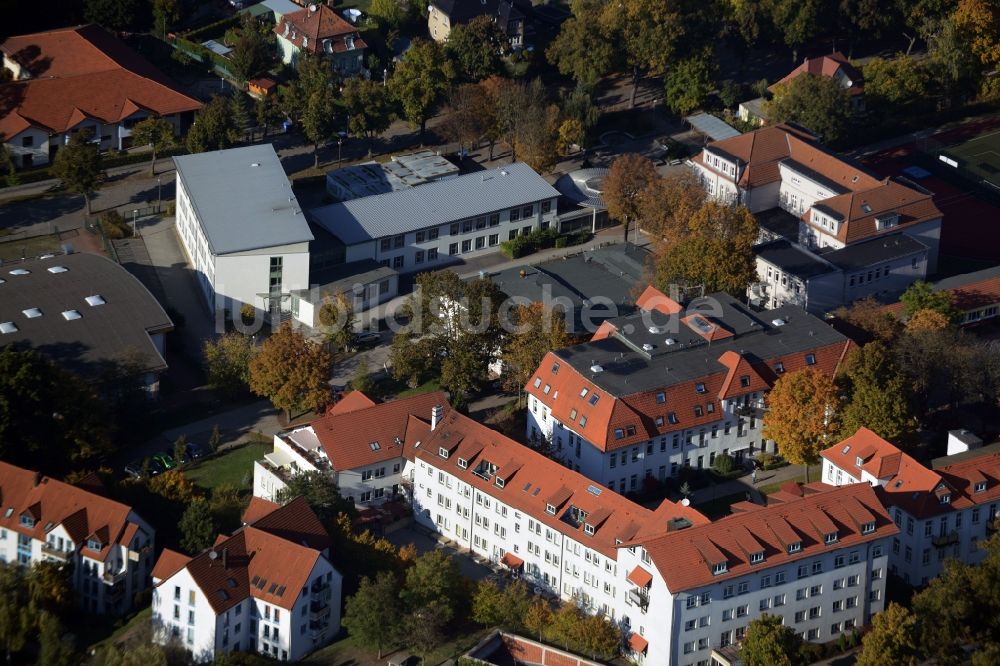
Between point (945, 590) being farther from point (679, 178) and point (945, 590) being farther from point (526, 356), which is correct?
point (679, 178)

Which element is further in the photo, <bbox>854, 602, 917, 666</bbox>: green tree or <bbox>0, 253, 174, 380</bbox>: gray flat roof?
<bbox>0, 253, 174, 380</bbox>: gray flat roof

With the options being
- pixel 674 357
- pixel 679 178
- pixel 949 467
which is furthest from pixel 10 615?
pixel 679 178

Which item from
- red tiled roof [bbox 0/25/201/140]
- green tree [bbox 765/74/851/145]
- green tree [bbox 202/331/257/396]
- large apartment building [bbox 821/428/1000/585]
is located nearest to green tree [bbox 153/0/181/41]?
red tiled roof [bbox 0/25/201/140]

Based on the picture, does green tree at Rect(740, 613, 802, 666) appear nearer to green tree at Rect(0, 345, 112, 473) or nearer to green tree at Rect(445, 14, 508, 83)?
green tree at Rect(0, 345, 112, 473)

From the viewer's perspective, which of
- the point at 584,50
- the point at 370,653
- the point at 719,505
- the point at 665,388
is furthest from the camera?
the point at 584,50

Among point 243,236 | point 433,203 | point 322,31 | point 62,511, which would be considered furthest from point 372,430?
point 322,31

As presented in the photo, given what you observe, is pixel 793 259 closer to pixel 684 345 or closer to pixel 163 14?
pixel 684 345

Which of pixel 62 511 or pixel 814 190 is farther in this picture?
pixel 814 190

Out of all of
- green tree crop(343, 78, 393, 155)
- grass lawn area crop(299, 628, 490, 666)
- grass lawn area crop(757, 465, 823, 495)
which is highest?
green tree crop(343, 78, 393, 155)
